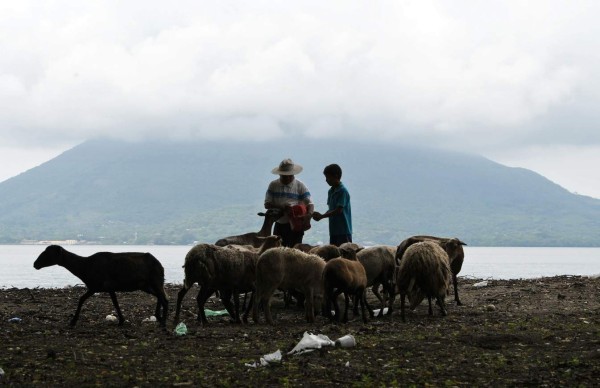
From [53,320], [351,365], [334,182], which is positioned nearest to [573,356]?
[351,365]

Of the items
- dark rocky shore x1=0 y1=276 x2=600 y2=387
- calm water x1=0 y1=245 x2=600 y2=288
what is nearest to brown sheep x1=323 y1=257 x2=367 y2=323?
dark rocky shore x1=0 y1=276 x2=600 y2=387

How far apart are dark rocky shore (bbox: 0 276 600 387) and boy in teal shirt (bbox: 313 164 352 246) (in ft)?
5.49

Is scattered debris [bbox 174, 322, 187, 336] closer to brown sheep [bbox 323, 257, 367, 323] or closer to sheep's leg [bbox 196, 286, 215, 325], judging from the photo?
sheep's leg [bbox 196, 286, 215, 325]

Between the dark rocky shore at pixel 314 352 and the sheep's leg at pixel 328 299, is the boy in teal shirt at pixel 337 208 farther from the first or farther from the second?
the sheep's leg at pixel 328 299

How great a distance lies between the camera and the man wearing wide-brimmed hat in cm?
1641

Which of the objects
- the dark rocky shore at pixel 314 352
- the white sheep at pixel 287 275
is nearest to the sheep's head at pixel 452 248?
the dark rocky shore at pixel 314 352

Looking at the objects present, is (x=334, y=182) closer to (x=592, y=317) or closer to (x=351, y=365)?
(x=592, y=317)

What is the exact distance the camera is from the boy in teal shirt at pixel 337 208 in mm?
16359

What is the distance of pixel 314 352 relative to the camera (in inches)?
422

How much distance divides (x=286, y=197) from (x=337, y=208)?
972 mm

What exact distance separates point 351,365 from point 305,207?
21.8 ft

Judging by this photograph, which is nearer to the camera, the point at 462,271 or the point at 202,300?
the point at 202,300

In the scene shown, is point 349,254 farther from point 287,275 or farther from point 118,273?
point 118,273

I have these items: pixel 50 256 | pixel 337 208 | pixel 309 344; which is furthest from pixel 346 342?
pixel 50 256
